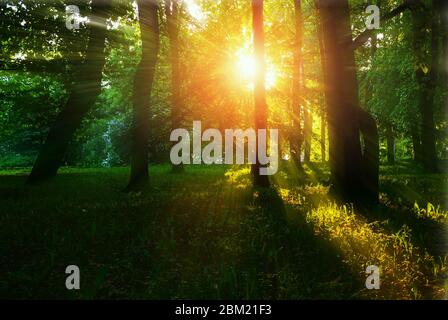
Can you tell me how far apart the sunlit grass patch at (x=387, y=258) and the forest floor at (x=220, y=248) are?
0.02m

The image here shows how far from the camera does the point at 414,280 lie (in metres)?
5.65

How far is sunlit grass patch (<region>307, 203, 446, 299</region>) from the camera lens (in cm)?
543

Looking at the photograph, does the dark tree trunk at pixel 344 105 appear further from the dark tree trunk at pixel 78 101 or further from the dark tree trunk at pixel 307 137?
the dark tree trunk at pixel 78 101

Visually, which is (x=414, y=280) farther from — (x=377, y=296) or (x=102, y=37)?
(x=102, y=37)

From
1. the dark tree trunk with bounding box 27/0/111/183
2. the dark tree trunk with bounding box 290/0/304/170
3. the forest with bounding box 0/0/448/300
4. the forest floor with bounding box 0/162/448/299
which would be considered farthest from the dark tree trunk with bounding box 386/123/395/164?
the dark tree trunk with bounding box 27/0/111/183

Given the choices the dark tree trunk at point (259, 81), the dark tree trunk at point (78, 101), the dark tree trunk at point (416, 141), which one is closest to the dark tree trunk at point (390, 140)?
the dark tree trunk at point (416, 141)

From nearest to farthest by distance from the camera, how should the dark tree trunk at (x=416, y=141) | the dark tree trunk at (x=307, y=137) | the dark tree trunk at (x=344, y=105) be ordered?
the dark tree trunk at (x=344, y=105) → the dark tree trunk at (x=307, y=137) → the dark tree trunk at (x=416, y=141)

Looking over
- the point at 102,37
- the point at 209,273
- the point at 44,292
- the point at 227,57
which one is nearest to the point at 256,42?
the point at 227,57

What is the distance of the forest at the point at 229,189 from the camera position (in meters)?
5.97

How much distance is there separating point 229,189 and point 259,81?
12.5 feet

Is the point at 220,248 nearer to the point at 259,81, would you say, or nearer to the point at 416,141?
the point at 259,81

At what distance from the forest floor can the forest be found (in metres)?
0.03

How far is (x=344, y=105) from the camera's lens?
1078 centimetres

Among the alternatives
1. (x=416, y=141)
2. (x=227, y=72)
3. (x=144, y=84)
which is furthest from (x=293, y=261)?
(x=416, y=141)
